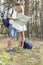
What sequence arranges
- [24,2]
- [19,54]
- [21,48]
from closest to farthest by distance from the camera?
1. [19,54]
2. [21,48]
3. [24,2]

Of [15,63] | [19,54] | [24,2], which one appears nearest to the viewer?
[15,63]

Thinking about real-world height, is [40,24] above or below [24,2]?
below

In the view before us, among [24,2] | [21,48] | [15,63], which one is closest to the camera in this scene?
[15,63]

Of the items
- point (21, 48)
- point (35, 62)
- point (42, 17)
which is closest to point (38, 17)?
point (42, 17)

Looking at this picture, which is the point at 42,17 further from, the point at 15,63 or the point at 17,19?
the point at 15,63

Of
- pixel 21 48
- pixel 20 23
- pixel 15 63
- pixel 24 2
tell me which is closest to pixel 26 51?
pixel 21 48

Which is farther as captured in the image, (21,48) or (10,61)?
(21,48)

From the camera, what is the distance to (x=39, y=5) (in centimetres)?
1150

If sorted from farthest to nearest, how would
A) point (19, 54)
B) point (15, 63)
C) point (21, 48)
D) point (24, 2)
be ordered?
point (24, 2)
point (21, 48)
point (19, 54)
point (15, 63)

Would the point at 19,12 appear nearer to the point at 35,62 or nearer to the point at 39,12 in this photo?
the point at 35,62

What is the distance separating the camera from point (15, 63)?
681cm

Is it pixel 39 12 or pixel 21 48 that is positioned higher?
pixel 39 12

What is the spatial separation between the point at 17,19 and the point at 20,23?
16 cm

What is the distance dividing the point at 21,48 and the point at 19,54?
65 cm
